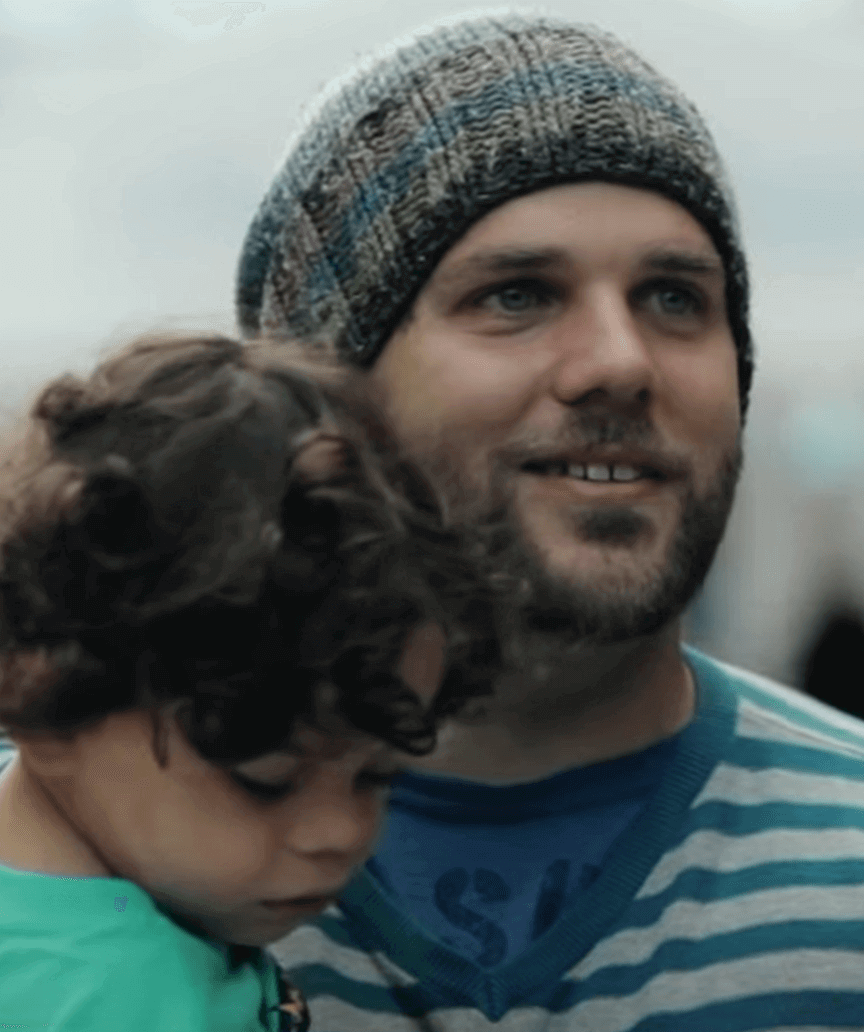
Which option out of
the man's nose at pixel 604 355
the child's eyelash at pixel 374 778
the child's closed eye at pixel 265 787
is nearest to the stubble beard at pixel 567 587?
the man's nose at pixel 604 355

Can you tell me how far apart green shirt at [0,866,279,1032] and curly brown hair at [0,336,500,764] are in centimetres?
14

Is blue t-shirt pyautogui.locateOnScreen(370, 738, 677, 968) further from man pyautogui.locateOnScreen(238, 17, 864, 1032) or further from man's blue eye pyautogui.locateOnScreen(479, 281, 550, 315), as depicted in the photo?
man's blue eye pyautogui.locateOnScreen(479, 281, 550, 315)

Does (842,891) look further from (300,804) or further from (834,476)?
(834,476)

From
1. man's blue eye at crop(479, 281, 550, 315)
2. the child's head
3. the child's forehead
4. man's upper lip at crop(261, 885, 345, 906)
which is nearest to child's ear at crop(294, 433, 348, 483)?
the child's head

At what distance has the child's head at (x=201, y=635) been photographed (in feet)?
5.42

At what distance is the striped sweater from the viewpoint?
212cm

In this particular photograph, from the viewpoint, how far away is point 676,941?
2.15m

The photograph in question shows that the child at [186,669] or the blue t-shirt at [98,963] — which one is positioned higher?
the child at [186,669]

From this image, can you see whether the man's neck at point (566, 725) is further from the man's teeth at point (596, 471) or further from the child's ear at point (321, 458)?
the child's ear at point (321, 458)

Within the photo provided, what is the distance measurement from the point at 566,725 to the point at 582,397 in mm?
403

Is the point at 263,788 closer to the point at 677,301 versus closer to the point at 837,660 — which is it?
the point at 677,301

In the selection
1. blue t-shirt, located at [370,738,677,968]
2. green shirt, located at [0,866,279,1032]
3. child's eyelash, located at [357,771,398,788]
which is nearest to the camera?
green shirt, located at [0,866,279,1032]

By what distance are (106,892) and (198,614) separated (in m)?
0.24

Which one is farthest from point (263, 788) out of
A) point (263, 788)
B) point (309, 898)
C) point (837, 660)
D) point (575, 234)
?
point (837, 660)
